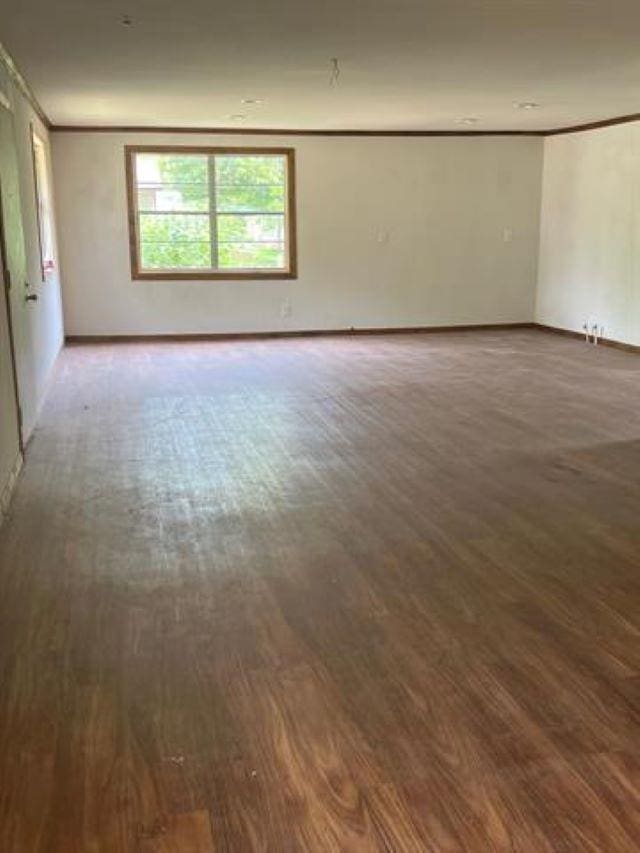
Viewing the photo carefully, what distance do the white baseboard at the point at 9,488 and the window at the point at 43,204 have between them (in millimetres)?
2805

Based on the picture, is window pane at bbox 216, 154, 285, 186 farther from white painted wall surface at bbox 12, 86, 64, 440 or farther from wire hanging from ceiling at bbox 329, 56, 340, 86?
wire hanging from ceiling at bbox 329, 56, 340, 86

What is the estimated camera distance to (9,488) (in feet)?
13.0

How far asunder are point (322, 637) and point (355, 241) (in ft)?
24.3

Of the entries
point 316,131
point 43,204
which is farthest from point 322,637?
point 316,131

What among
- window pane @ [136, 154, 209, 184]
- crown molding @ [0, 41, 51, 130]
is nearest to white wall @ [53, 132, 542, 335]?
window pane @ [136, 154, 209, 184]

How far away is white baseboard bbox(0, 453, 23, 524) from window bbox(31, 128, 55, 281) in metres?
2.80

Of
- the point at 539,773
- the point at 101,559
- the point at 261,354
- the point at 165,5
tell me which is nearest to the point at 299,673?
the point at 539,773

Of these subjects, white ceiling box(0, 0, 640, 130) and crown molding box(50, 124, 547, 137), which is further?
crown molding box(50, 124, 547, 137)

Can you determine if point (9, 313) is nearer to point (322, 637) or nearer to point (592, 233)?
point (322, 637)

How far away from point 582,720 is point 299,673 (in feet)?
2.59

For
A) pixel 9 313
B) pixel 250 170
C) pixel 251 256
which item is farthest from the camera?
pixel 251 256

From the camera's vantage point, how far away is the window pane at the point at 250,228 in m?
9.20

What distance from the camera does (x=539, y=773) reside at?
196 cm

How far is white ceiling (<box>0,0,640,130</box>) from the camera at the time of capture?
3.90 metres
